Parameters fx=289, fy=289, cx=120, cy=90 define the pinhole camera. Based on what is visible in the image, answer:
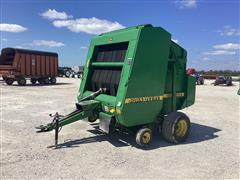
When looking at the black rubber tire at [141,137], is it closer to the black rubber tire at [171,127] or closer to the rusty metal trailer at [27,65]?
the black rubber tire at [171,127]

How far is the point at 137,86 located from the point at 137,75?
9.4 inches

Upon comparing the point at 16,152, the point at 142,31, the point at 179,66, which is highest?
the point at 142,31

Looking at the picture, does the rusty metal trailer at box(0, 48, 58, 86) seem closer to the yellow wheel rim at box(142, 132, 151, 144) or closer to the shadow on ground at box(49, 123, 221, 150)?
the shadow on ground at box(49, 123, 221, 150)

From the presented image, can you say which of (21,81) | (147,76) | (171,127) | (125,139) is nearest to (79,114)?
(125,139)

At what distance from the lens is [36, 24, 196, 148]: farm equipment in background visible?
20.5 ft

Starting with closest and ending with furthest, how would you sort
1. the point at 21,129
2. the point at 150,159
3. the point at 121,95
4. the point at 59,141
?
the point at 150,159, the point at 121,95, the point at 59,141, the point at 21,129

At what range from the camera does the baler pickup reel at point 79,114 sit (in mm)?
6379

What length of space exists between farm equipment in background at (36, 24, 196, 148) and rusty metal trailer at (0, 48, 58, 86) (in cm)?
1842

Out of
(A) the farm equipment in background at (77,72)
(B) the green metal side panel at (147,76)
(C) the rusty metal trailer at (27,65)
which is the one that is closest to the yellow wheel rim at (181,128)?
(B) the green metal side panel at (147,76)

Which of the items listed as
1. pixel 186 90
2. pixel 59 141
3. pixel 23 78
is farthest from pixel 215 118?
pixel 23 78

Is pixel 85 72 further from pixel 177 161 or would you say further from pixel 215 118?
pixel 215 118

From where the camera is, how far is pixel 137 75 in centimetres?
623

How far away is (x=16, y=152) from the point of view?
595cm

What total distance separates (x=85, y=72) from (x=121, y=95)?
2.06 meters
